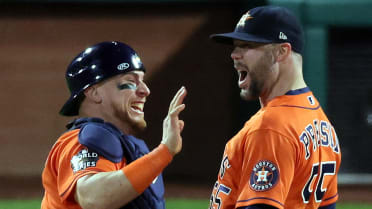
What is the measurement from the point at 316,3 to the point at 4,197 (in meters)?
6.04

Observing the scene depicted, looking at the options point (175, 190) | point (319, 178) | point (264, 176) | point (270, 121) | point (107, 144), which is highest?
point (270, 121)

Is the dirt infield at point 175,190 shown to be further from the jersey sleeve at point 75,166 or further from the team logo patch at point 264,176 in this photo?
the team logo patch at point 264,176

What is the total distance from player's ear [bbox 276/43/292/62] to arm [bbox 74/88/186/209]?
48 cm

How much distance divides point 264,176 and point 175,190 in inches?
330

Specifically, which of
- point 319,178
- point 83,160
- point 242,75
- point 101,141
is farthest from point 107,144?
point 319,178

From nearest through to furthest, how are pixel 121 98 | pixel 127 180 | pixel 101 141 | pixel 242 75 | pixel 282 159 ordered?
pixel 282 159 → pixel 127 180 → pixel 101 141 → pixel 242 75 → pixel 121 98

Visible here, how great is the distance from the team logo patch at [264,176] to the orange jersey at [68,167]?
665 mm

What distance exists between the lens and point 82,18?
483 inches

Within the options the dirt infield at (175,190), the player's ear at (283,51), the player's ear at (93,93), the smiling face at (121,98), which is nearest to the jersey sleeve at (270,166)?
the player's ear at (283,51)

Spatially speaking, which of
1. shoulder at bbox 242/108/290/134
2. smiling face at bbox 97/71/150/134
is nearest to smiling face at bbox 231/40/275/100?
shoulder at bbox 242/108/290/134

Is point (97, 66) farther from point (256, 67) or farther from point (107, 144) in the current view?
point (256, 67)

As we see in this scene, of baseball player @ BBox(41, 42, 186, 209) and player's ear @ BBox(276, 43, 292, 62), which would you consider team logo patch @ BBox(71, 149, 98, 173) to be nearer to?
baseball player @ BBox(41, 42, 186, 209)

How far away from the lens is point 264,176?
2.74 metres

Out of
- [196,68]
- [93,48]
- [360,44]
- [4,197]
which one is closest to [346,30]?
[360,44]
